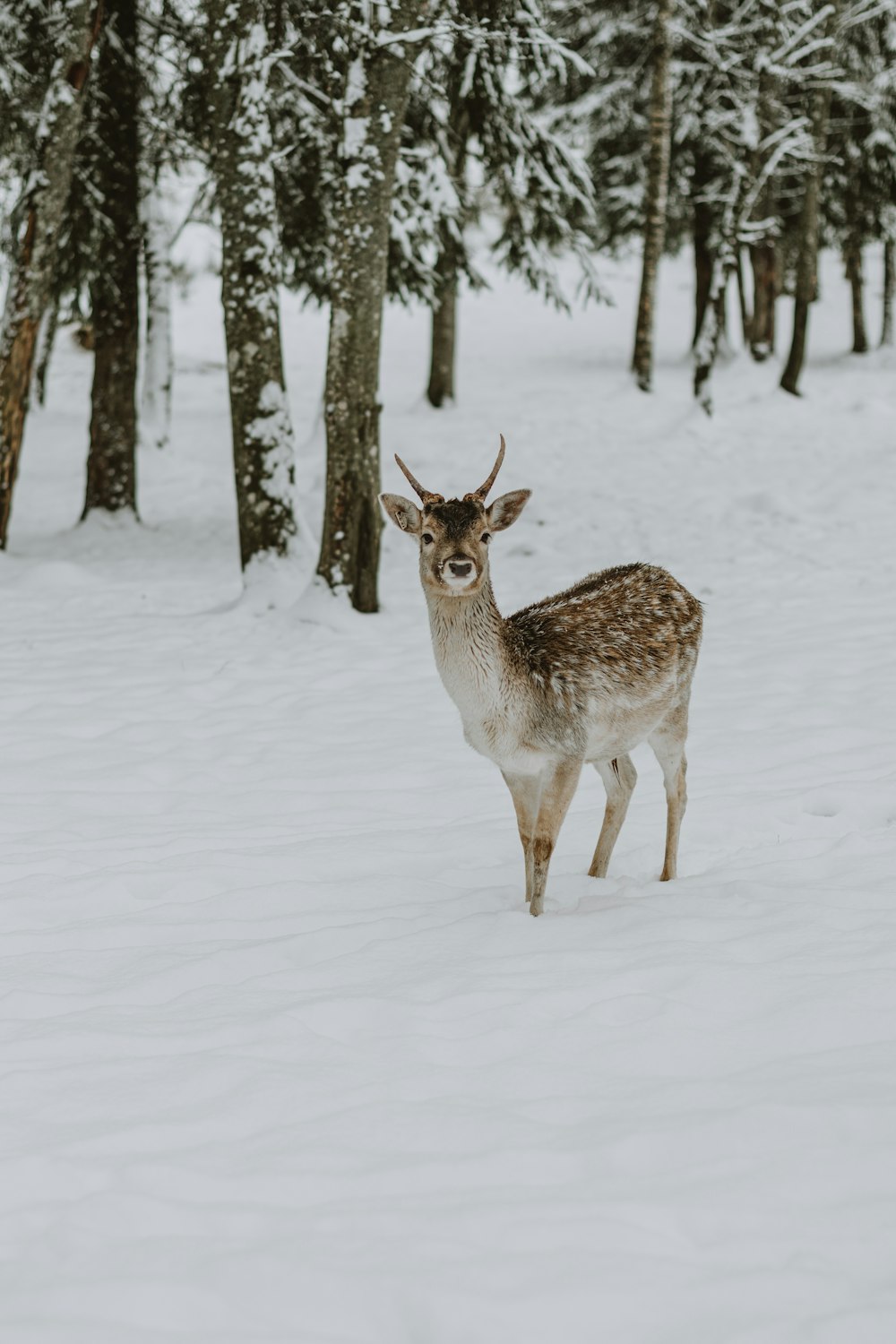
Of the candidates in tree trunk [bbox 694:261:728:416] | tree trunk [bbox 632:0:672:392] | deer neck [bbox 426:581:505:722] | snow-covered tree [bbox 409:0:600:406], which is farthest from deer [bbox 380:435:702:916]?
tree trunk [bbox 632:0:672:392]

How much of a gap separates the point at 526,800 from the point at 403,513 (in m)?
1.38

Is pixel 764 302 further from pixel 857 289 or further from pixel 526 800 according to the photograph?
pixel 526 800

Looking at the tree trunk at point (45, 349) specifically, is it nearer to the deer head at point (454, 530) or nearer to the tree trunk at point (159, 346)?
the tree trunk at point (159, 346)

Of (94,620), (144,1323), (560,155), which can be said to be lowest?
(94,620)

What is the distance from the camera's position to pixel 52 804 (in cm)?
697

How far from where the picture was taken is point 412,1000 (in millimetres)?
4598

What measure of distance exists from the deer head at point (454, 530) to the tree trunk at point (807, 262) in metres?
18.1

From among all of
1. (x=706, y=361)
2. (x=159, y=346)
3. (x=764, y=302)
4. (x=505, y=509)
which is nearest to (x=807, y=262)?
(x=706, y=361)

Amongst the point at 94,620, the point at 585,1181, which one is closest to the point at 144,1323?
the point at 585,1181

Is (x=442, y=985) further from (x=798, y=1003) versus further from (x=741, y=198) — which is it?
(x=741, y=198)

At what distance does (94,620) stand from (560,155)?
827cm

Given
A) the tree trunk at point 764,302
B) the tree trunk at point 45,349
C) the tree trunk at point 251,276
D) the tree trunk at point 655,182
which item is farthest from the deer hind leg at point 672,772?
the tree trunk at point 764,302

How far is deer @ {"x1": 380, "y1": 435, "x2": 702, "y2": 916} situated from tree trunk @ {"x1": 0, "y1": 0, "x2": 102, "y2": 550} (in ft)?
26.2

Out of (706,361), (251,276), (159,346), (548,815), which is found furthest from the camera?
(159,346)
